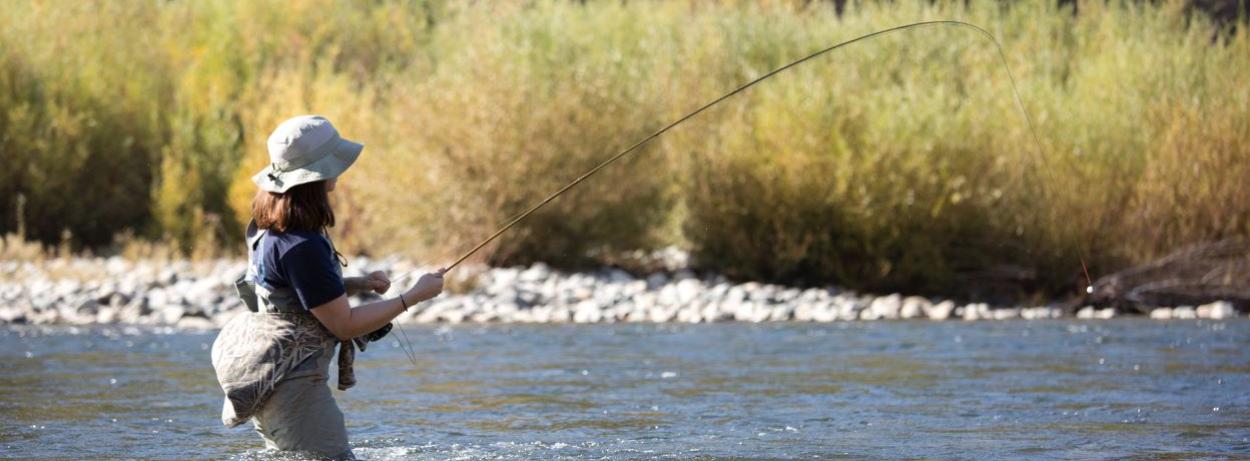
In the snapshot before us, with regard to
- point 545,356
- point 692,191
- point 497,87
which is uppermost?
point 497,87

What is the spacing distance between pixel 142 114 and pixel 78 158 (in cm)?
143

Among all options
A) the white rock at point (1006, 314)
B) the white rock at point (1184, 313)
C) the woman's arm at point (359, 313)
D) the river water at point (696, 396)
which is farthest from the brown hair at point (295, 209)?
the white rock at point (1184, 313)

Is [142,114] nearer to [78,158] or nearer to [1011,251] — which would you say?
[78,158]

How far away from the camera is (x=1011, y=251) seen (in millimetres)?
16766

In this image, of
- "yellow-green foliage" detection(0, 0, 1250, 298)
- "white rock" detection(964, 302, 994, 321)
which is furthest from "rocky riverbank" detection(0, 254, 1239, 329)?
"yellow-green foliage" detection(0, 0, 1250, 298)

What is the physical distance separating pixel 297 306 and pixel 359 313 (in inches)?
7.8

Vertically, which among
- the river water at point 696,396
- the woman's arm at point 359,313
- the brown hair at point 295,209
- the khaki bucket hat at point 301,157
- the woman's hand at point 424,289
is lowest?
the river water at point 696,396

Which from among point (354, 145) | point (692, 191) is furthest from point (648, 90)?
point (354, 145)

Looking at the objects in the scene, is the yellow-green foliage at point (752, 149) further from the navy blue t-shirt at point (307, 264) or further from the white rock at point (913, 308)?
the navy blue t-shirt at point (307, 264)

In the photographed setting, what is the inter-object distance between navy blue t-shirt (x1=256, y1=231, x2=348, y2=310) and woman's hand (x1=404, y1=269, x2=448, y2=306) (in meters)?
0.19

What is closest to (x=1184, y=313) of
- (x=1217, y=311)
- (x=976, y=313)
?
(x=1217, y=311)

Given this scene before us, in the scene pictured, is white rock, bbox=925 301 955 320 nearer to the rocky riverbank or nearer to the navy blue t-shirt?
the rocky riverbank

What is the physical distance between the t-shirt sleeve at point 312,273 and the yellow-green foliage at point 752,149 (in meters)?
11.5

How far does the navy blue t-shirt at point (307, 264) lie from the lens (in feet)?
14.8
